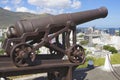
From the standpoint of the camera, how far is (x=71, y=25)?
10391mm

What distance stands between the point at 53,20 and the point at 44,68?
1651 mm

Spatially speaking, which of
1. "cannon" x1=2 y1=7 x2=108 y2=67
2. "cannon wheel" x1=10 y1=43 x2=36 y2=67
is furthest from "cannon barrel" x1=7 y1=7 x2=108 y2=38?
"cannon wheel" x1=10 y1=43 x2=36 y2=67

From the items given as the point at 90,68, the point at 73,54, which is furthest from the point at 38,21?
the point at 90,68

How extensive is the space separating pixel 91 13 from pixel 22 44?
319 cm

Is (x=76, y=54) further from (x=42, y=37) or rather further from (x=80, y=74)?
(x=80, y=74)

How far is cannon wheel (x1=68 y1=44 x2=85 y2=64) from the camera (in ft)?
34.0

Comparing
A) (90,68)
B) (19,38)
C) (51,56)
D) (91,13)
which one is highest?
(91,13)

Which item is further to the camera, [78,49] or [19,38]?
[78,49]

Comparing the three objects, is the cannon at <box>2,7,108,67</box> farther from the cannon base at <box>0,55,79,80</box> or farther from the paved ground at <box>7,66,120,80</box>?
the paved ground at <box>7,66,120,80</box>

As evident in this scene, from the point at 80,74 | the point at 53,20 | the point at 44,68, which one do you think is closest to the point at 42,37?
the point at 53,20

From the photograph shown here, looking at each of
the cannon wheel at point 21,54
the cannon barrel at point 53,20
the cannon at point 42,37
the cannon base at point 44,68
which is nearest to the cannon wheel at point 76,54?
the cannon at point 42,37

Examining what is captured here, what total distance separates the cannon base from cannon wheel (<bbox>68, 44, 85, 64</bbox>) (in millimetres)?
187

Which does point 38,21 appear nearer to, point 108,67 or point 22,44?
point 22,44

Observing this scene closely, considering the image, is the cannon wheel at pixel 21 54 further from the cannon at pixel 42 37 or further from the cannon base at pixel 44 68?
the cannon base at pixel 44 68
